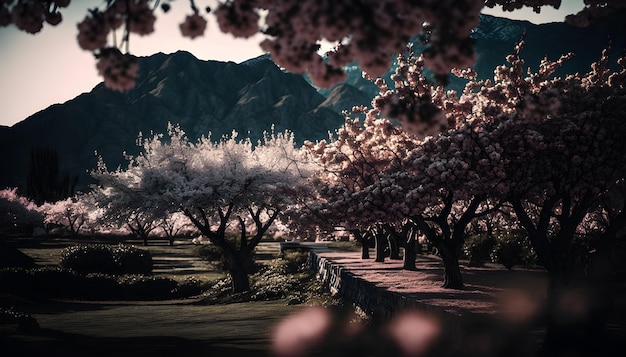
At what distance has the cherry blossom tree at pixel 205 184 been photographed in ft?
92.9

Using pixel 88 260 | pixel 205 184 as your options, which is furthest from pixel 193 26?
pixel 88 260

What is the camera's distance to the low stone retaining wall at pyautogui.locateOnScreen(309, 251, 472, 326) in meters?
12.1

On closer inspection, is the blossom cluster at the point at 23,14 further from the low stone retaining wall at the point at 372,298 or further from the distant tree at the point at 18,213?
the distant tree at the point at 18,213

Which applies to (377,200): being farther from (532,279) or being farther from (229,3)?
(229,3)

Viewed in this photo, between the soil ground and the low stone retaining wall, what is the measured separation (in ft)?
4.39

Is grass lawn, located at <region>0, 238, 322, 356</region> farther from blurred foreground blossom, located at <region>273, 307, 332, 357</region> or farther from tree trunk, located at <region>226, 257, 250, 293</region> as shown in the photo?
tree trunk, located at <region>226, 257, 250, 293</region>

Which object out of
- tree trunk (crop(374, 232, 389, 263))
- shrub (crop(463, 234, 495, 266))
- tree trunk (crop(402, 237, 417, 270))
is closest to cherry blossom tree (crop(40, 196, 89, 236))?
tree trunk (crop(374, 232, 389, 263))

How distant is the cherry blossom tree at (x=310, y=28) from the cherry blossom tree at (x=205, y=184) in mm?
21670

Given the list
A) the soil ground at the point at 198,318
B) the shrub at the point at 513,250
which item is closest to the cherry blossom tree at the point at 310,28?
the soil ground at the point at 198,318

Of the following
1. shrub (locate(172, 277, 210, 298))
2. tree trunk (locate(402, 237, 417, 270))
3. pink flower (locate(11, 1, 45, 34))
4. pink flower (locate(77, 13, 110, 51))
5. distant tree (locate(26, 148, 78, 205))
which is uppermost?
distant tree (locate(26, 148, 78, 205))

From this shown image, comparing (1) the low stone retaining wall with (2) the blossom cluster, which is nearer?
(2) the blossom cluster

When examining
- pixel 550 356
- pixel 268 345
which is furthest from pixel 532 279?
pixel 550 356

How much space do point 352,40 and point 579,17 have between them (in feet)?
18.9

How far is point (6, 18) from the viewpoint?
5969 millimetres
